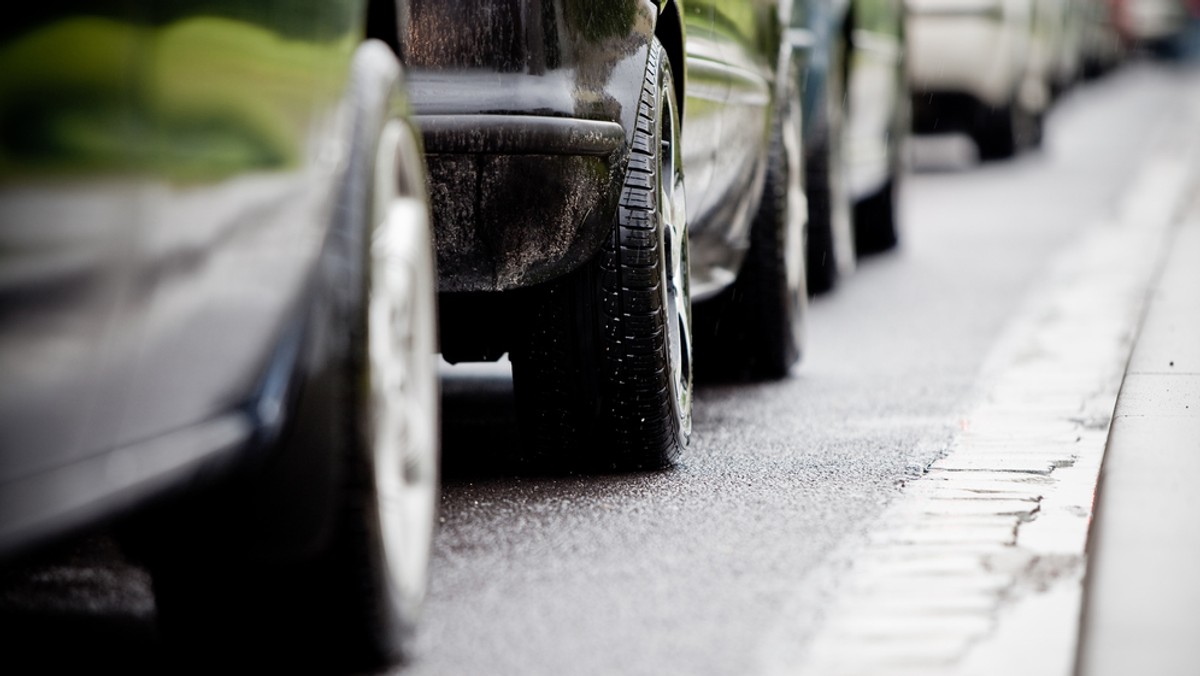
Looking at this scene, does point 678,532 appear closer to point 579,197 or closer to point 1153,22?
point 579,197

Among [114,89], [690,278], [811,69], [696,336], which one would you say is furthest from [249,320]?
[811,69]

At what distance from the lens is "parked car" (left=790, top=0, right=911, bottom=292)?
809 cm

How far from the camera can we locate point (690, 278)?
16.7 feet

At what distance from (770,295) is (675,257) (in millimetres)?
1522

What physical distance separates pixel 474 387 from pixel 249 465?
3.96m

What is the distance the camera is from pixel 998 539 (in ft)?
13.0

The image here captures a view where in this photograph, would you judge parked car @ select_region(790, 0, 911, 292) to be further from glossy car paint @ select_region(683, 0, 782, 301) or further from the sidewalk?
the sidewalk

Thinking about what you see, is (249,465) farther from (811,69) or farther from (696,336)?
(811,69)

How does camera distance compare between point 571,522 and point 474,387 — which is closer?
point 571,522

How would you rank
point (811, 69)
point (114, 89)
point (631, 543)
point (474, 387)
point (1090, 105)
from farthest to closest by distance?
1. point (1090, 105)
2. point (811, 69)
3. point (474, 387)
4. point (631, 543)
5. point (114, 89)

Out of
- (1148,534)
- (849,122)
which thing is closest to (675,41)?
(1148,534)

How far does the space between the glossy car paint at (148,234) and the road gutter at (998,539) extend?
3.09 ft

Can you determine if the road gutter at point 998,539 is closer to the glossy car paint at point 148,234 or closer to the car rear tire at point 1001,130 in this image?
the glossy car paint at point 148,234

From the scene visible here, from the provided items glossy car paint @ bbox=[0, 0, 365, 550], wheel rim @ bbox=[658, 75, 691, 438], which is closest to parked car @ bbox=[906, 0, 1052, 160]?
wheel rim @ bbox=[658, 75, 691, 438]
